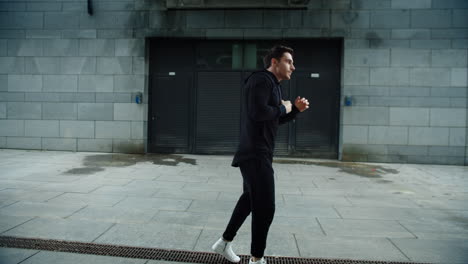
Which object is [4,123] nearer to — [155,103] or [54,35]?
[54,35]

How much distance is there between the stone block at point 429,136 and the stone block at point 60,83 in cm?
1118

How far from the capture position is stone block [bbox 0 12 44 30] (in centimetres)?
1133

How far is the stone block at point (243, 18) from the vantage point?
1088cm

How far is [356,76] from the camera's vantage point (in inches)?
420

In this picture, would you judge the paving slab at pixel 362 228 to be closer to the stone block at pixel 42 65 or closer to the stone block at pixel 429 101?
the stone block at pixel 429 101

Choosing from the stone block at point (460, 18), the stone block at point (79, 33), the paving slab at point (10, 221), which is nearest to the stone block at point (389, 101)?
the stone block at point (460, 18)

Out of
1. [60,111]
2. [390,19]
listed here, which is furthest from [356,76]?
[60,111]

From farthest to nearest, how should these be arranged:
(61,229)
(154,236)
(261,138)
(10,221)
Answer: (10,221) < (61,229) < (154,236) < (261,138)

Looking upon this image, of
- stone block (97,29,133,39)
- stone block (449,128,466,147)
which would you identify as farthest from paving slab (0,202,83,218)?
stone block (449,128,466,147)

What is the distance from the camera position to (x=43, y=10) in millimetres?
11297

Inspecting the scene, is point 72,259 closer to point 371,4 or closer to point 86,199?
point 86,199

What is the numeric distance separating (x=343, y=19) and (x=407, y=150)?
15.2 ft

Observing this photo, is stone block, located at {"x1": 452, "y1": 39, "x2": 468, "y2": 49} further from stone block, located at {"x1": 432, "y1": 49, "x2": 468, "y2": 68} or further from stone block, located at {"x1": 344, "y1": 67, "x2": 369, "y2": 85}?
stone block, located at {"x1": 344, "y1": 67, "x2": 369, "y2": 85}

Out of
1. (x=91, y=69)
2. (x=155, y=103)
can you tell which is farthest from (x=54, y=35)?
(x=155, y=103)
